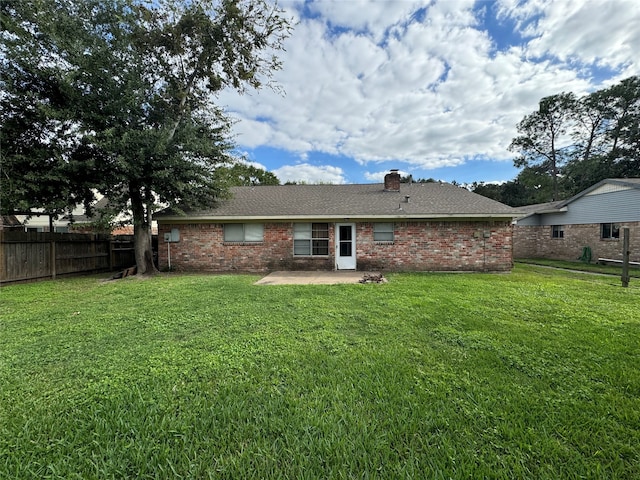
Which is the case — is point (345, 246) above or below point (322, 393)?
above

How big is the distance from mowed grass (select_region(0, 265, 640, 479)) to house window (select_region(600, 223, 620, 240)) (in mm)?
12241

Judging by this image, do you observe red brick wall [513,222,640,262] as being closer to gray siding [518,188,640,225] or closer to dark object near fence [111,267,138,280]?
gray siding [518,188,640,225]

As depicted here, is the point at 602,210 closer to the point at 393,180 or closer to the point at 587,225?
the point at 587,225

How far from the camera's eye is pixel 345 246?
10914 mm

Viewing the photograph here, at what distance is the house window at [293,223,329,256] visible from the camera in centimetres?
1095

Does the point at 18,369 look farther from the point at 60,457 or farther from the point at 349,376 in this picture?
the point at 349,376

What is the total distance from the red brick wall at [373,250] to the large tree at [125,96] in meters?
1.33

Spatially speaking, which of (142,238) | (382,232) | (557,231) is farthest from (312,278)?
(557,231)

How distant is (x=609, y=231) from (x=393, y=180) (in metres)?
11.5

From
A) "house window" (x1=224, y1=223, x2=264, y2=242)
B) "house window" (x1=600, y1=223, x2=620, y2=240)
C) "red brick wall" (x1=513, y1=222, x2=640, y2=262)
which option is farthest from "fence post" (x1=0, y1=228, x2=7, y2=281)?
"house window" (x1=600, y1=223, x2=620, y2=240)

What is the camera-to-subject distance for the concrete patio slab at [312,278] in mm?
8369

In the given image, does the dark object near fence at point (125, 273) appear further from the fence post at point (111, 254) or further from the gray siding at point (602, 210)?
the gray siding at point (602, 210)

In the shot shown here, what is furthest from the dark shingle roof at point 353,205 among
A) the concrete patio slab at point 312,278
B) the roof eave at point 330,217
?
the concrete patio slab at point 312,278

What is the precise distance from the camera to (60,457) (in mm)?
1921
